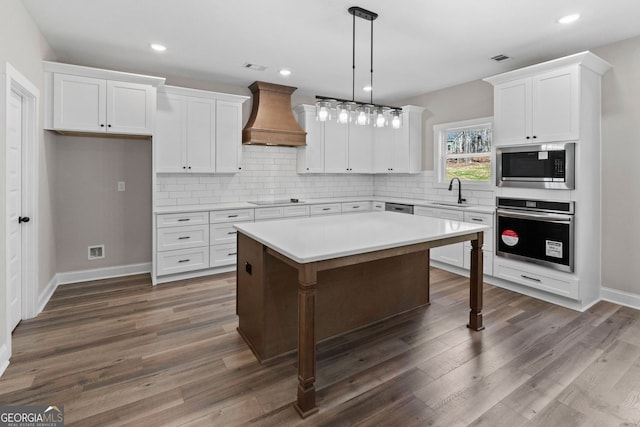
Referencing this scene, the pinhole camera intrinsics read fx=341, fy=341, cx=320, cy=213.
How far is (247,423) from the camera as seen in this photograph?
1784 millimetres

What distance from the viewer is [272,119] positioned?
485 cm

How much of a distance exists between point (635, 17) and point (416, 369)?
135 inches

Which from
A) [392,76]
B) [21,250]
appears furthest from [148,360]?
[392,76]

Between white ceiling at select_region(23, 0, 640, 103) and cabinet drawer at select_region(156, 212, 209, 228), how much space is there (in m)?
1.81

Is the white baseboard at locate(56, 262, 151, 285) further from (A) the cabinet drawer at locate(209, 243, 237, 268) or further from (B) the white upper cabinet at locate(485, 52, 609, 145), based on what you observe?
(B) the white upper cabinet at locate(485, 52, 609, 145)

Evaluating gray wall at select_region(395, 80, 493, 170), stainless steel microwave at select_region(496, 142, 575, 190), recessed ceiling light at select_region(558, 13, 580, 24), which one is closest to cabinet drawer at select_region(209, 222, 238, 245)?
gray wall at select_region(395, 80, 493, 170)

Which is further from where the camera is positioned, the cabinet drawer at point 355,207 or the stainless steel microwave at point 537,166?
the cabinet drawer at point 355,207

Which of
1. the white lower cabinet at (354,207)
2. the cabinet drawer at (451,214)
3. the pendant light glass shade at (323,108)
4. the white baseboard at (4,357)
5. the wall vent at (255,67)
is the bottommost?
the white baseboard at (4,357)

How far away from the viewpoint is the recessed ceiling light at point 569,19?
112 inches

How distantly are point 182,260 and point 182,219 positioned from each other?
0.51 meters

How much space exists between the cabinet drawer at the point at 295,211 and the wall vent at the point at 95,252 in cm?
238

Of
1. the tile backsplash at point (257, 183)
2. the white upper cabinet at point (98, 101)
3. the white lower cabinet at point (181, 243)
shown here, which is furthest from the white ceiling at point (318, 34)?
the white lower cabinet at point (181, 243)

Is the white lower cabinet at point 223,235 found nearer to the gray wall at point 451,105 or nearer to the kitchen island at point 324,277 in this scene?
the kitchen island at point 324,277

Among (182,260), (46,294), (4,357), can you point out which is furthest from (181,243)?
(4,357)
